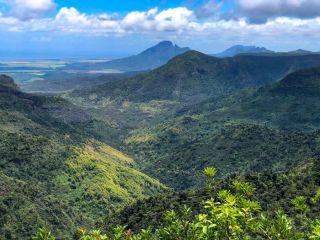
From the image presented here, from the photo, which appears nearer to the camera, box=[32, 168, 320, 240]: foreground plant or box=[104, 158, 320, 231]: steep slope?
box=[32, 168, 320, 240]: foreground plant

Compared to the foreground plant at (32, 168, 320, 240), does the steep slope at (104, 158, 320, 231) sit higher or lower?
lower

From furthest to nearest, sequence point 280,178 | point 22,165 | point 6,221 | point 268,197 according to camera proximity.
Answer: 1. point 22,165
2. point 6,221
3. point 280,178
4. point 268,197

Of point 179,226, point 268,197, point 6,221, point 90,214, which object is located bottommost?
point 90,214

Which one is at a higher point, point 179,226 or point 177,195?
point 179,226

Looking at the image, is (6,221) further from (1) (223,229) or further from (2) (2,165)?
(1) (223,229)

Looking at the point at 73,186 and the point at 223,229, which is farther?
the point at 73,186

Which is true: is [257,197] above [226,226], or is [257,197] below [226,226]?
below

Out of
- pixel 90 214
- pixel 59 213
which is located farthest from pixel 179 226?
pixel 90 214

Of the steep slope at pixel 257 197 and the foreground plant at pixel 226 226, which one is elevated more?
the foreground plant at pixel 226 226

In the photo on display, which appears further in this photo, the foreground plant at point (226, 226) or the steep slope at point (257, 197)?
the steep slope at point (257, 197)

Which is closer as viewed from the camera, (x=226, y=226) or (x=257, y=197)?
(x=226, y=226)

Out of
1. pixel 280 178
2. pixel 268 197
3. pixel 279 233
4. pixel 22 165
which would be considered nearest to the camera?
pixel 279 233
